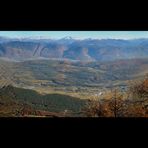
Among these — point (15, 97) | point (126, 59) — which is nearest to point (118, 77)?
point (126, 59)
